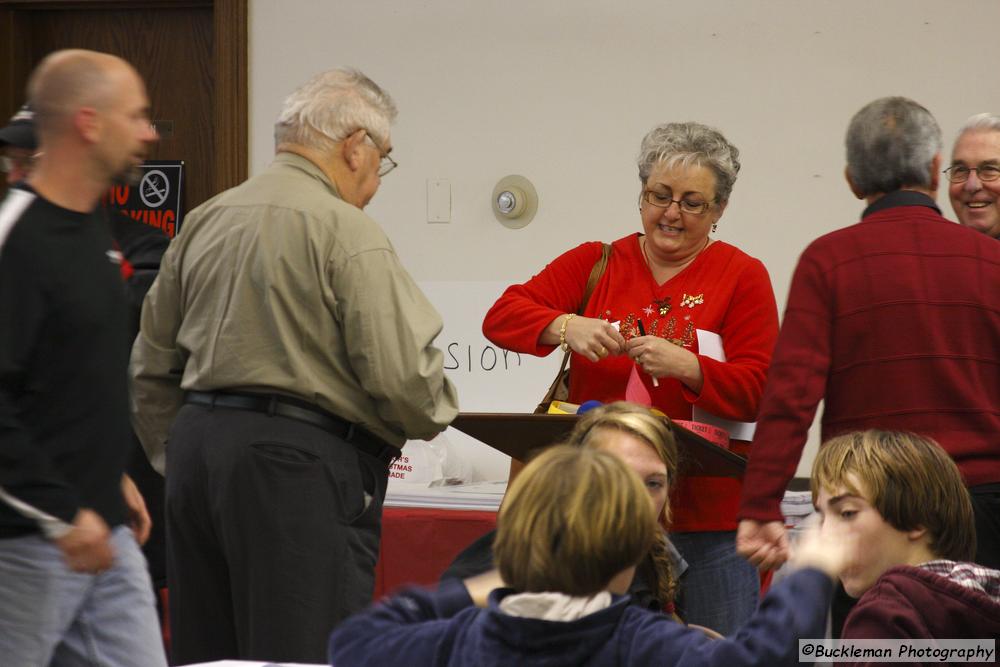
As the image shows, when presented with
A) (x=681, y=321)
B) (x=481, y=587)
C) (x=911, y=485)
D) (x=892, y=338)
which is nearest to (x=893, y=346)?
(x=892, y=338)

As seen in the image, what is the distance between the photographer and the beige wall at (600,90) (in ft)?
14.9

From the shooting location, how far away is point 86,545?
1899 mm

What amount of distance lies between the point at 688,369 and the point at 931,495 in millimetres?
693

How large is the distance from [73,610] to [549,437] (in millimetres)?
1070

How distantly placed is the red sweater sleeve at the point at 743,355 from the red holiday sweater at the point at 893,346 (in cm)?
30

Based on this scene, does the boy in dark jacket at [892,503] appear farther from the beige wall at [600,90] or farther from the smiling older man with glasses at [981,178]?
the beige wall at [600,90]

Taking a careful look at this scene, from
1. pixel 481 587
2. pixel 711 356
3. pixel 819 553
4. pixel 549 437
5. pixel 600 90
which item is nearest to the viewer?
pixel 819 553

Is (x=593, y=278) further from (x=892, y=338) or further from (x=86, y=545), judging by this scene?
(x=86, y=545)

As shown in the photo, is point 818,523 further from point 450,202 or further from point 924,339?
point 450,202

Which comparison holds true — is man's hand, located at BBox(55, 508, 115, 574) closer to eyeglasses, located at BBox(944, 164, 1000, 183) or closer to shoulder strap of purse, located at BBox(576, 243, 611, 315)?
shoulder strap of purse, located at BBox(576, 243, 611, 315)

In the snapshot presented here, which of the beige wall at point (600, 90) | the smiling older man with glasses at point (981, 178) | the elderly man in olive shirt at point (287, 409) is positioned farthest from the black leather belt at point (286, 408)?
the beige wall at point (600, 90)

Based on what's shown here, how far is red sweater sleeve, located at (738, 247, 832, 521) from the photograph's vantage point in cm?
232

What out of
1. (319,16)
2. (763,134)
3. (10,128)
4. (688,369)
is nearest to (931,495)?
(688,369)

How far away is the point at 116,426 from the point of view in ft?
6.65
